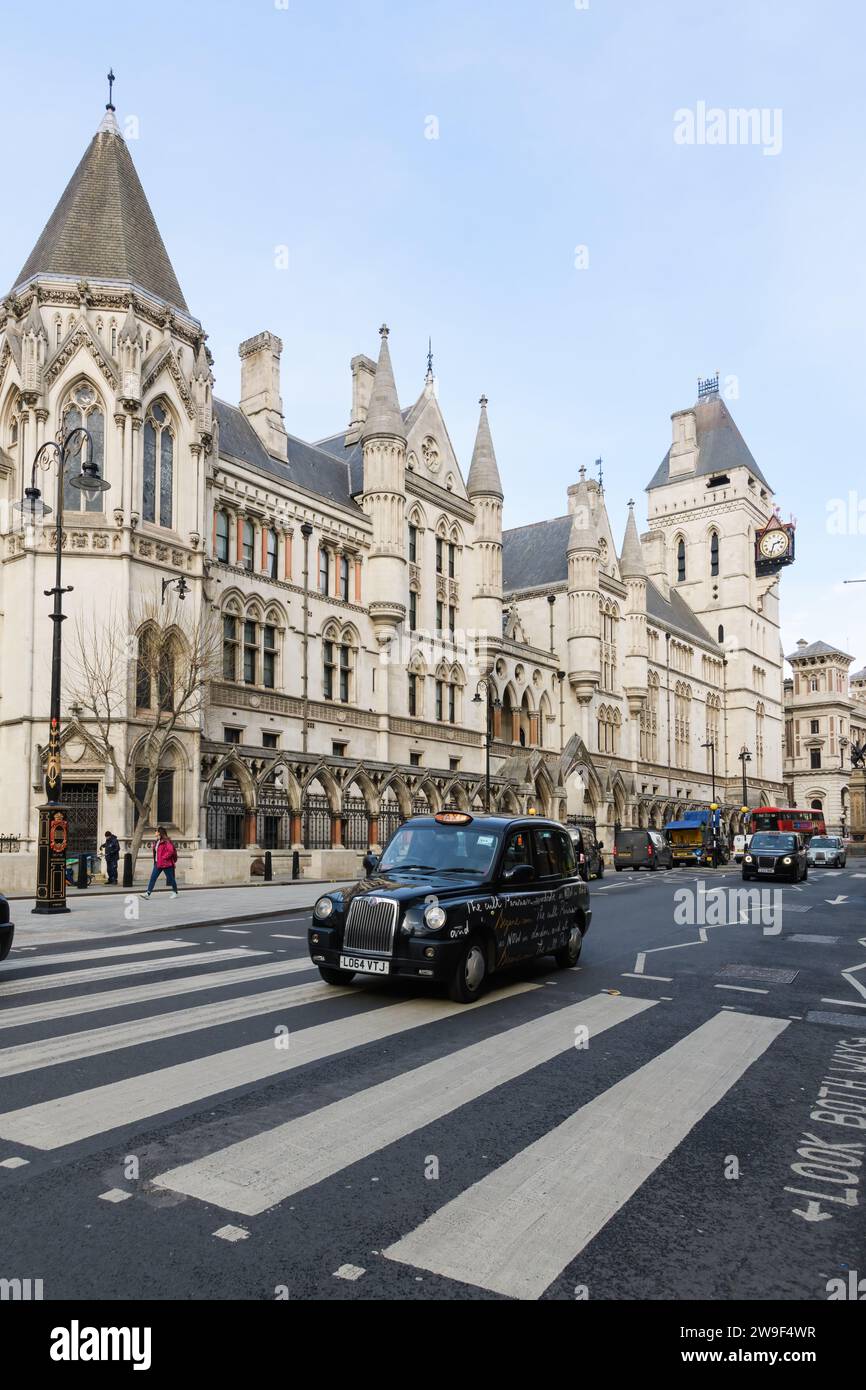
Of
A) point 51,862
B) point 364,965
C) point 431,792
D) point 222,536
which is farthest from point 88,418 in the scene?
point 364,965

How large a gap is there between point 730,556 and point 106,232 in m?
68.9

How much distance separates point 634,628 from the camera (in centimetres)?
6650

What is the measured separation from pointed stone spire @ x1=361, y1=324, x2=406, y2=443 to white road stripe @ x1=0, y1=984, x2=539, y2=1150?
121ft

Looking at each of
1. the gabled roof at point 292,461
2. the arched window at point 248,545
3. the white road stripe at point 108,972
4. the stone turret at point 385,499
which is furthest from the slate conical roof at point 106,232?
the white road stripe at point 108,972

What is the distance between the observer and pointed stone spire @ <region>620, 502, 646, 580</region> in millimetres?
66750

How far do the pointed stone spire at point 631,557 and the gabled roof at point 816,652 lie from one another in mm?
50333

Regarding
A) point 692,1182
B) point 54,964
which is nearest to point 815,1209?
point 692,1182

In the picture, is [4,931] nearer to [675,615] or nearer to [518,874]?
[518,874]

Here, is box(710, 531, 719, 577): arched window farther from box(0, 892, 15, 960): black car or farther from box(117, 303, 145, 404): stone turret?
box(0, 892, 15, 960): black car

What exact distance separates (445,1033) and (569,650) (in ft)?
175

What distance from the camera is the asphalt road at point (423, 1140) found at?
3.63 m

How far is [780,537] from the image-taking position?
89375 mm
